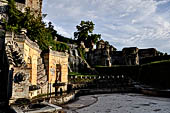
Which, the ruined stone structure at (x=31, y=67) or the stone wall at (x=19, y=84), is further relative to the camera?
the ruined stone structure at (x=31, y=67)

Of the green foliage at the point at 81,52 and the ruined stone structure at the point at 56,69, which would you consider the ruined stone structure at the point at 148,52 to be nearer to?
the green foliage at the point at 81,52

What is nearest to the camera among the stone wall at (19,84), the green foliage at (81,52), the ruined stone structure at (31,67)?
the stone wall at (19,84)

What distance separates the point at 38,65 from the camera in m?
12.8

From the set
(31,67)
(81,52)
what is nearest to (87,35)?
(81,52)

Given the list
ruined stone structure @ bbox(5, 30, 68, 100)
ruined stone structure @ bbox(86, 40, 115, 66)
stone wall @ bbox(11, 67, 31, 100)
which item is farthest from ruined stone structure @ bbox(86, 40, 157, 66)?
stone wall @ bbox(11, 67, 31, 100)

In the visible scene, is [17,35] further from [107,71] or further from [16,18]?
[107,71]

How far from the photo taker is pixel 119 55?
144 feet

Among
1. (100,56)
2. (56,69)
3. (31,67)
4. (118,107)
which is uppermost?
(100,56)

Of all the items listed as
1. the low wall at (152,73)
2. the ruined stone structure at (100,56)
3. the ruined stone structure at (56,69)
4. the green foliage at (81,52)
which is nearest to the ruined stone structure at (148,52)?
the ruined stone structure at (100,56)

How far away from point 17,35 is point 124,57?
36891mm

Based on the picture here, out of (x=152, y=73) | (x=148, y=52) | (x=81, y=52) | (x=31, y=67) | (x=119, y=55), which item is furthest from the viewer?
(x=119, y=55)

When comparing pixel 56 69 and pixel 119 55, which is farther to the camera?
pixel 119 55

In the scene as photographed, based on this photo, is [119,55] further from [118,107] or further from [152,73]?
[118,107]

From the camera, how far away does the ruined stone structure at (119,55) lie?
39906mm
